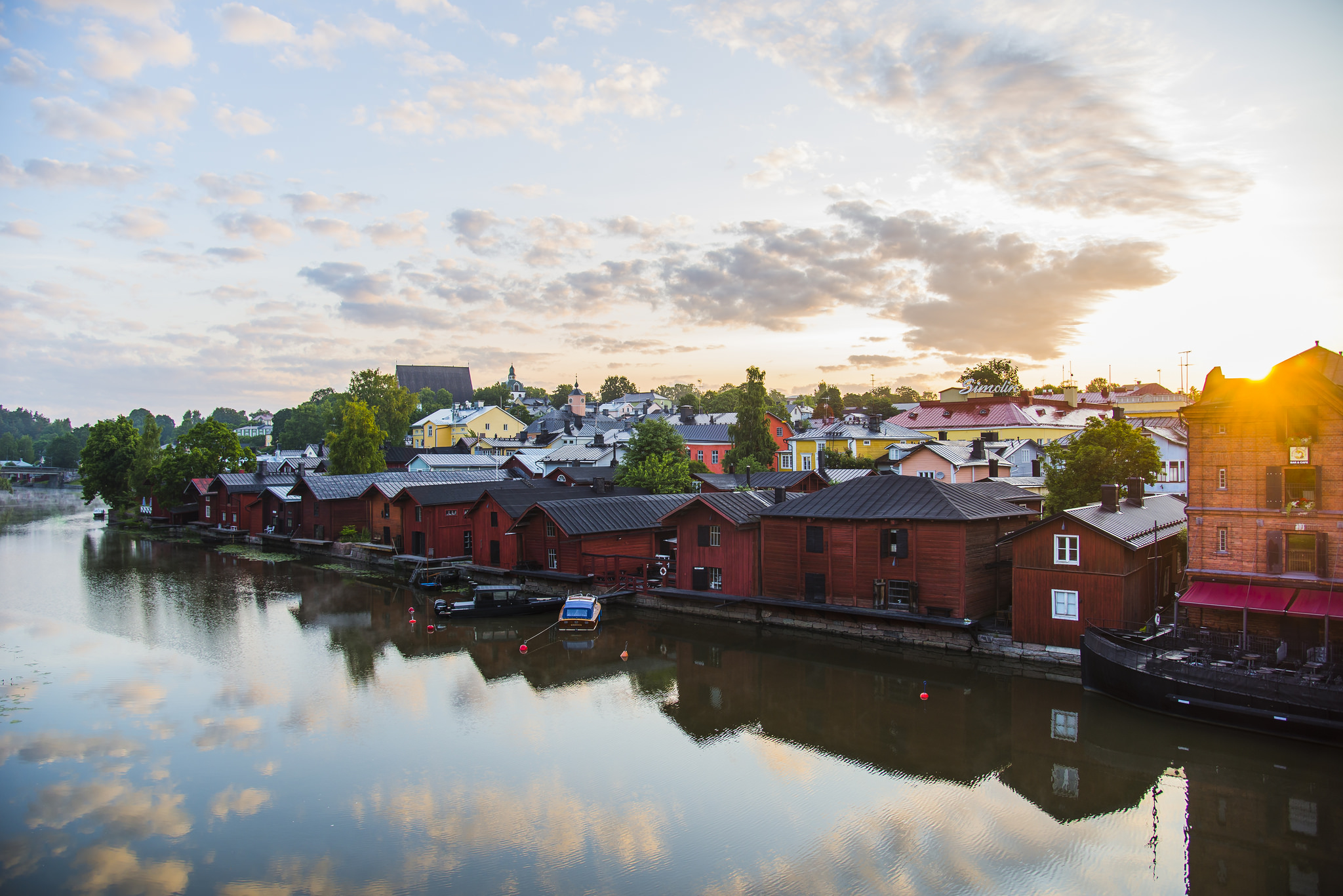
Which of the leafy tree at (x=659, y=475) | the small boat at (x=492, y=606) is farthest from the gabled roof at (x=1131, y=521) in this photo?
the leafy tree at (x=659, y=475)

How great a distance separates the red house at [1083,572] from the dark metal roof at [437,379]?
149 m

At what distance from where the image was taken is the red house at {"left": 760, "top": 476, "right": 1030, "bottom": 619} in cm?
2712

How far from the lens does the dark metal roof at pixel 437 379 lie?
165m

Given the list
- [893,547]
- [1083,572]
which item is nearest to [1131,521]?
[1083,572]

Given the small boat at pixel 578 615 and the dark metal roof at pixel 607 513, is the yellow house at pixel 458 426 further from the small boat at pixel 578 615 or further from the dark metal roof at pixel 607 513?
the small boat at pixel 578 615

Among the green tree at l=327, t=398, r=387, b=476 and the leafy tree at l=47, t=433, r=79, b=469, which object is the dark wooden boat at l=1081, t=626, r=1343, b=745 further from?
the leafy tree at l=47, t=433, r=79, b=469

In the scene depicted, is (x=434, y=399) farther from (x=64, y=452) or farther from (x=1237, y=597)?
(x=1237, y=597)

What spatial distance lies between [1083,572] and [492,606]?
23.5 metres

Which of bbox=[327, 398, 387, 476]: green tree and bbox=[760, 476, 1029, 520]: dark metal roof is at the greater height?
bbox=[327, 398, 387, 476]: green tree

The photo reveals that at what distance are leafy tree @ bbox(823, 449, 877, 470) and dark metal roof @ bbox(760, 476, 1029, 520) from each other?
1228 inches

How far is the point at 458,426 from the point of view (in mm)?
119500

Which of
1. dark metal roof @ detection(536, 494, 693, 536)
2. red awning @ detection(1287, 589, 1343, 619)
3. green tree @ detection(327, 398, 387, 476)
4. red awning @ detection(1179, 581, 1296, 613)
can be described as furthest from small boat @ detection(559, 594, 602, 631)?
green tree @ detection(327, 398, 387, 476)

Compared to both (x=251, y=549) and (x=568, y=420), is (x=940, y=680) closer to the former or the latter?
(x=251, y=549)

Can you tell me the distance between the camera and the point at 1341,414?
20516mm
